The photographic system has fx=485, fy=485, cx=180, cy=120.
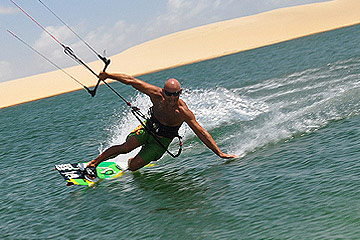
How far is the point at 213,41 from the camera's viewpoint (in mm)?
87562

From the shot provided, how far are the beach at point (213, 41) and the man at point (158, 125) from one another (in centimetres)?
5804

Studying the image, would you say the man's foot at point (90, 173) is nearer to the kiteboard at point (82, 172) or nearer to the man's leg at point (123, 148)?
the kiteboard at point (82, 172)

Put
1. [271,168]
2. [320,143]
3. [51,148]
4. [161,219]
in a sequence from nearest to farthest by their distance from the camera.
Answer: [161,219] → [271,168] → [320,143] → [51,148]

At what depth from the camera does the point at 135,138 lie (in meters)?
9.68

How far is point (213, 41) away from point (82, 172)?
79147 millimetres

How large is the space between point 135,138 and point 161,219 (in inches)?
102

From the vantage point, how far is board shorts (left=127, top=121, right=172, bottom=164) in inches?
384

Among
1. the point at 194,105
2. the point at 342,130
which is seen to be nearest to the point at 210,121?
the point at 194,105

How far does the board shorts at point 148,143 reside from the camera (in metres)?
9.76

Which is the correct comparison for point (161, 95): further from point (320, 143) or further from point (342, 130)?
point (342, 130)

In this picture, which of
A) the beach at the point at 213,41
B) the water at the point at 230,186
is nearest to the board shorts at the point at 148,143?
the water at the point at 230,186

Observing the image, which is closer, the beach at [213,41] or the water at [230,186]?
the water at [230,186]

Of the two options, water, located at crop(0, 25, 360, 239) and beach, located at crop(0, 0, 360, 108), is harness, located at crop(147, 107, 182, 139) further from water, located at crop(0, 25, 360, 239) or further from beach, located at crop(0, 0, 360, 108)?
beach, located at crop(0, 0, 360, 108)

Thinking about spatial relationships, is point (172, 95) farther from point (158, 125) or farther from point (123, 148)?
point (123, 148)
